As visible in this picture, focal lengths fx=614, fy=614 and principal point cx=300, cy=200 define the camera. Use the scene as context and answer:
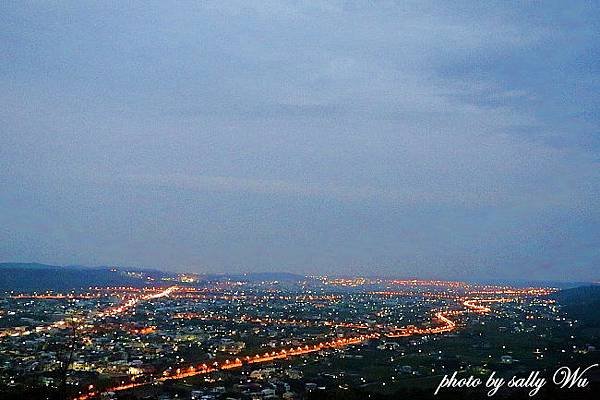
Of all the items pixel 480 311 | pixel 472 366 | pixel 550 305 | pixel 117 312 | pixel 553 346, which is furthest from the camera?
pixel 550 305

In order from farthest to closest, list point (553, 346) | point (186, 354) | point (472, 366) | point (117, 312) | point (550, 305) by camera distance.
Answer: point (550, 305), point (117, 312), point (553, 346), point (186, 354), point (472, 366)

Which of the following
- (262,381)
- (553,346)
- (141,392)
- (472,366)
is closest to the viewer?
(141,392)

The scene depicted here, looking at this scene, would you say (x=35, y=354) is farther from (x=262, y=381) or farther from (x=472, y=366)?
(x=472, y=366)

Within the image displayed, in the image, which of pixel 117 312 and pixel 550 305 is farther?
pixel 550 305

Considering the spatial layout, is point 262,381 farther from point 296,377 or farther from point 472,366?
point 472,366

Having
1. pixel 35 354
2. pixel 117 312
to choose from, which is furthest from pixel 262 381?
pixel 117 312

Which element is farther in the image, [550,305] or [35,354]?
[550,305]

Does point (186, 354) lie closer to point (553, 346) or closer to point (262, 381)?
point (262, 381)

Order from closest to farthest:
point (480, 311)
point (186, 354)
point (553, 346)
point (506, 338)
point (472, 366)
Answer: point (472, 366), point (186, 354), point (553, 346), point (506, 338), point (480, 311)

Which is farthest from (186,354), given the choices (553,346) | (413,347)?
(553,346)
